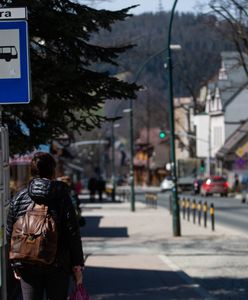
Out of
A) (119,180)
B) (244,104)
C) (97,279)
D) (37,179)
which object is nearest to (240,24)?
(97,279)

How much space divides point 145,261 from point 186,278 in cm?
287

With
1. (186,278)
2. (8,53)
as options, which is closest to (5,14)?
(8,53)

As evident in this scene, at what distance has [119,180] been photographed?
430 ft

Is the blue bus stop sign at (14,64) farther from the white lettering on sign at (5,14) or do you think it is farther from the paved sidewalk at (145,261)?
the paved sidewalk at (145,261)

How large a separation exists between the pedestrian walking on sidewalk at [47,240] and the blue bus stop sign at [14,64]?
27.0 inches

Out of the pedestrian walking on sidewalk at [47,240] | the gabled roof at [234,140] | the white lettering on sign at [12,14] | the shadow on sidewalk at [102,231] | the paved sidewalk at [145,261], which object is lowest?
the shadow on sidewalk at [102,231]

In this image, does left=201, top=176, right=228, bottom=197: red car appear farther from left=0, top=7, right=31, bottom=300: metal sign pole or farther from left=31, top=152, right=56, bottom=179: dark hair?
left=0, top=7, right=31, bottom=300: metal sign pole

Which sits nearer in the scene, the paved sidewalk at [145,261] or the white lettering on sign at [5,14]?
the white lettering on sign at [5,14]

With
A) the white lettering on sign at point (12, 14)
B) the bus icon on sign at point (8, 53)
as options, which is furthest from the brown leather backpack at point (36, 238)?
the white lettering on sign at point (12, 14)

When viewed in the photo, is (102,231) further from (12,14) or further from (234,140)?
(234,140)

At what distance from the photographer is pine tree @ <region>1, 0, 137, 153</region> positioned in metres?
9.39

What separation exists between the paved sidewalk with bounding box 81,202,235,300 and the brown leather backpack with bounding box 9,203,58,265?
4.47 metres

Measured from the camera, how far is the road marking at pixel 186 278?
1037 centimetres

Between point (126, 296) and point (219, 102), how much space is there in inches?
2898
